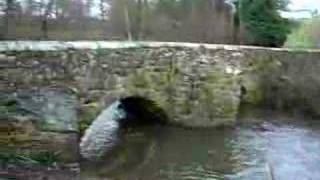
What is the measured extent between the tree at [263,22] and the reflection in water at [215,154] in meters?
2.48

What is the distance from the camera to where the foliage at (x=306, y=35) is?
11924 millimetres

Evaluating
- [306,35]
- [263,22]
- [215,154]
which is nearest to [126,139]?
[215,154]

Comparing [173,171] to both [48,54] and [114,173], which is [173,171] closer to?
[114,173]

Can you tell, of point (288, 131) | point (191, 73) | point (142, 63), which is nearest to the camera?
point (142, 63)

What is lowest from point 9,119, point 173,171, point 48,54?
point 173,171

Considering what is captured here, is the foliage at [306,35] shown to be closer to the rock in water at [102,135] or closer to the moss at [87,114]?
the rock in water at [102,135]

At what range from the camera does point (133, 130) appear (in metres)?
8.95

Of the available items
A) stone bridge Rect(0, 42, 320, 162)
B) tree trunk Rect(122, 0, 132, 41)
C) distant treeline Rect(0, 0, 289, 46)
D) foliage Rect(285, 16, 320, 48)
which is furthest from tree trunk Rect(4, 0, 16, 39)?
foliage Rect(285, 16, 320, 48)

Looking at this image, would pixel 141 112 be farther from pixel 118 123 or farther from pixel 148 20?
pixel 148 20

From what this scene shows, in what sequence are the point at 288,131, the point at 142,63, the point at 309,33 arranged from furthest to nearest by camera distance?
the point at 309,33 < the point at 288,131 < the point at 142,63

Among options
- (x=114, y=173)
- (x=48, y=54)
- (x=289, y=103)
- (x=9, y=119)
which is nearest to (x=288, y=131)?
(x=289, y=103)

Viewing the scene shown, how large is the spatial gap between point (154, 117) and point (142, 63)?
136 cm

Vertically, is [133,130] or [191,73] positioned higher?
[191,73]

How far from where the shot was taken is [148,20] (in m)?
9.89
